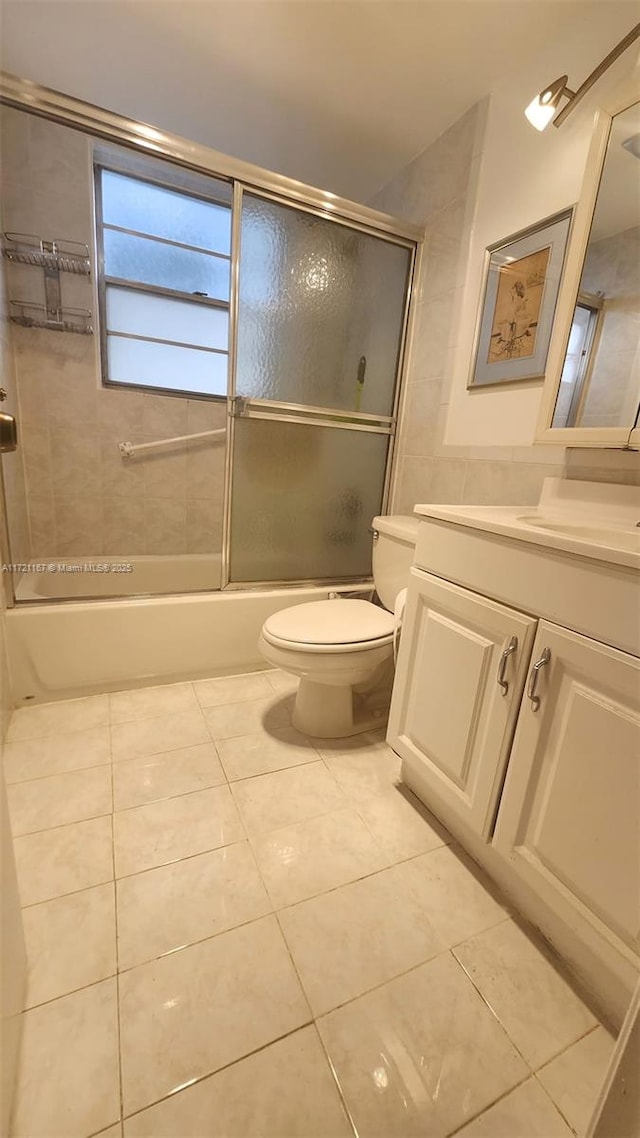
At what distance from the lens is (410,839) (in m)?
1.15

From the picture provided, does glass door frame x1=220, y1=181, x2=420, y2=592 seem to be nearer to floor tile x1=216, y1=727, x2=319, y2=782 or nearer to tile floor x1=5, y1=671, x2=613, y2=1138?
floor tile x1=216, y1=727, x2=319, y2=782

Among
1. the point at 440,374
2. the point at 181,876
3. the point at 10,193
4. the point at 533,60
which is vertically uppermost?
the point at 533,60

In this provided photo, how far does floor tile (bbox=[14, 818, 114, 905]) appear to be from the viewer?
0.96 metres

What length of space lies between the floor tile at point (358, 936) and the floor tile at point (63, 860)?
1.48 ft

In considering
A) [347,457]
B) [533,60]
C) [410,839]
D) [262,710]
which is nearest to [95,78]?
[533,60]

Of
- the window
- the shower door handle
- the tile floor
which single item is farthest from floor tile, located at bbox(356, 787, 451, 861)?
the window

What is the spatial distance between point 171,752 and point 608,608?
129 cm

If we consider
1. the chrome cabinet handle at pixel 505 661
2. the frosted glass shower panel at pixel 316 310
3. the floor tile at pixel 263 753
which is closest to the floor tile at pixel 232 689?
the floor tile at pixel 263 753

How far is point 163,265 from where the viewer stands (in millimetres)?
2336

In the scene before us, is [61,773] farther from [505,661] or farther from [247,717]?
[505,661]

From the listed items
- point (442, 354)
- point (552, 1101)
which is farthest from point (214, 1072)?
point (442, 354)

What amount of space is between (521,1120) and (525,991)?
189 mm

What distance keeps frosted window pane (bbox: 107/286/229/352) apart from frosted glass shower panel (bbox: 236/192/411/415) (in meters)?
0.62

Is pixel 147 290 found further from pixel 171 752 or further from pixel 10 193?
pixel 171 752
